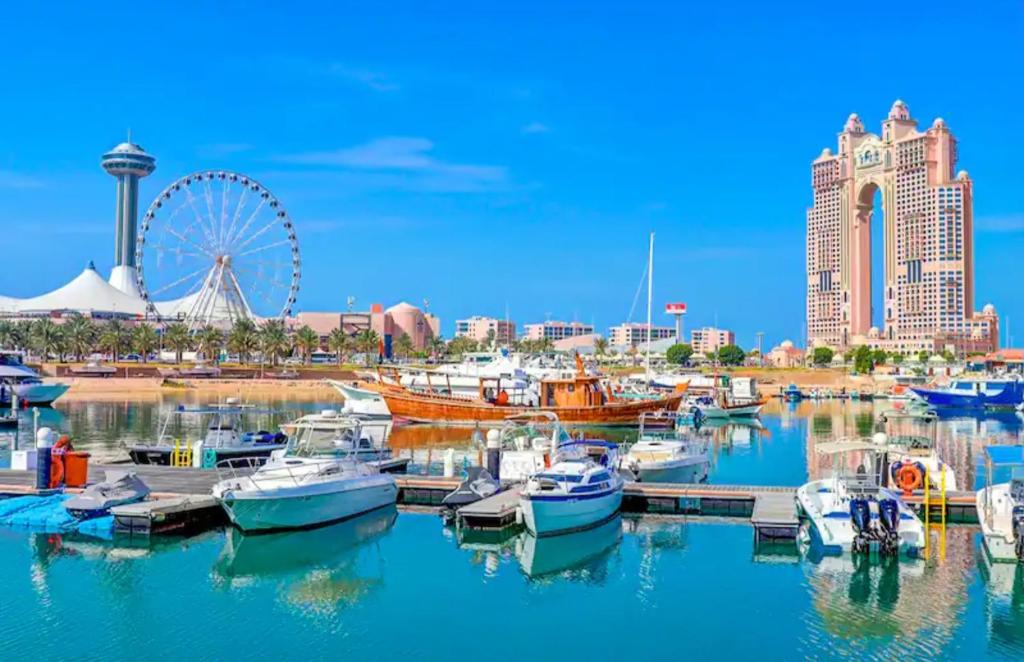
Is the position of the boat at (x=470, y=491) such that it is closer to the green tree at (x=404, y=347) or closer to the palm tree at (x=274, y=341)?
the palm tree at (x=274, y=341)

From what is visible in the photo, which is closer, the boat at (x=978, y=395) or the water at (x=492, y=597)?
the water at (x=492, y=597)

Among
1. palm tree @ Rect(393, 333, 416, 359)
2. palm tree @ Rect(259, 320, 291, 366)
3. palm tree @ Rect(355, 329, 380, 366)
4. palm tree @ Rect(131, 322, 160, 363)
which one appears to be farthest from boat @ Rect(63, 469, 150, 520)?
palm tree @ Rect(393, 333, 416, 359)

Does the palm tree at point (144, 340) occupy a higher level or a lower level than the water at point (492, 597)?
higher

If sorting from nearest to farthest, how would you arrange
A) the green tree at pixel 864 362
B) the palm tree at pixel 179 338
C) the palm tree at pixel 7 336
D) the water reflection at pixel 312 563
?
the water reflection at pixel 312 563 < the palm tree at pixel 179 338 < the palm tree at pixel 7 336 < the green tree at pixel 864 362

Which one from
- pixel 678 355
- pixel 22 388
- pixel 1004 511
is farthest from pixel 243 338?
pixel 1004 511

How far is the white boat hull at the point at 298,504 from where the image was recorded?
84.6ft

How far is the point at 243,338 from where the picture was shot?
424ft

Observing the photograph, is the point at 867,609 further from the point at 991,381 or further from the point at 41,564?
the point at 991,381

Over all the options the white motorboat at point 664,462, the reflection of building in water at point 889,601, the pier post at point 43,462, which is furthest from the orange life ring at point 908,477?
the pier post at point 43,462

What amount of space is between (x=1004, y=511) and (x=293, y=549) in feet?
59.8

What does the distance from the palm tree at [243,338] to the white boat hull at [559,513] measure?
108m

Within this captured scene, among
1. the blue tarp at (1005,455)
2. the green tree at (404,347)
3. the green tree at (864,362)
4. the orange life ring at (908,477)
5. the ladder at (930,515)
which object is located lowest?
the ladder at (930,515)

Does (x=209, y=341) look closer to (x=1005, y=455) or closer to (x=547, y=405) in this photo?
(x=547, y=405)

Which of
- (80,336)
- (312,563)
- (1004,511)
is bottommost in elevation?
(312,563)
